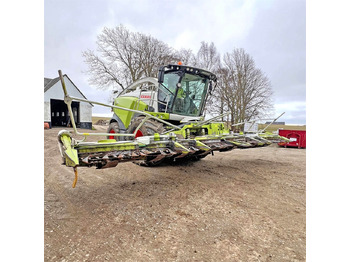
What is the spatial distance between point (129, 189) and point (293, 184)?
3119 millimetres

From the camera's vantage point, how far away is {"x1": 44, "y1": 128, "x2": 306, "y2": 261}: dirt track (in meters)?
2.14

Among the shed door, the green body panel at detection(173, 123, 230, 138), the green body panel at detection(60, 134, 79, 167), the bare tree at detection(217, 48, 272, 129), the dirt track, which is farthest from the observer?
the shed door

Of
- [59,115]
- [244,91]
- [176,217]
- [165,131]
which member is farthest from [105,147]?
[59,115]

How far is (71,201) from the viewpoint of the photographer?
340 cm

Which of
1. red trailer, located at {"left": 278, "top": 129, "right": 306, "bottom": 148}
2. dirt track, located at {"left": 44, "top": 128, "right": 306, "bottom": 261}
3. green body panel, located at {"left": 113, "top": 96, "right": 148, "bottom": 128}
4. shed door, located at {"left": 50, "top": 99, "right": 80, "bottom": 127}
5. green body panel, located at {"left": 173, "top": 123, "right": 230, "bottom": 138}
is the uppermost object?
shed door, located at {"left": 50, "top": 99, "right": 80, "bottom": 127}

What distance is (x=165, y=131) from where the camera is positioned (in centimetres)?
473

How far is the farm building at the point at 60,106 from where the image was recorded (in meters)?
19.7

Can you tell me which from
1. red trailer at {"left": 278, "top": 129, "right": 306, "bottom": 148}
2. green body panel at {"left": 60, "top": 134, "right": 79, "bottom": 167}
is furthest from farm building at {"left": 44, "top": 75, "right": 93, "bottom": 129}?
green body panel at {"left": 60, "top": 134, "right": 79, "bottom": 167}

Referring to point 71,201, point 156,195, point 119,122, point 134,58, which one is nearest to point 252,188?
point 156,195

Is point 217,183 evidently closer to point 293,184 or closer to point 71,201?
point 293,184

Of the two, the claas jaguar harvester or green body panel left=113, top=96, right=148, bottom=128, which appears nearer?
the claas jaguar harvester

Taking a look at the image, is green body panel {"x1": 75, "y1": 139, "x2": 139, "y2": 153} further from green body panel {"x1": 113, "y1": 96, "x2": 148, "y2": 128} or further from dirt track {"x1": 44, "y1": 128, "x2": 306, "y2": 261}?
green body panel {"x1": 113, "y1": 96, "x2": 148, "y2": 128}

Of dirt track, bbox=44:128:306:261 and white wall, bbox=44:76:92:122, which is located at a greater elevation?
white wall, bbox=44:76:92:122

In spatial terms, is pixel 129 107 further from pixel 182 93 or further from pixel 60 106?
pixel 60 106
